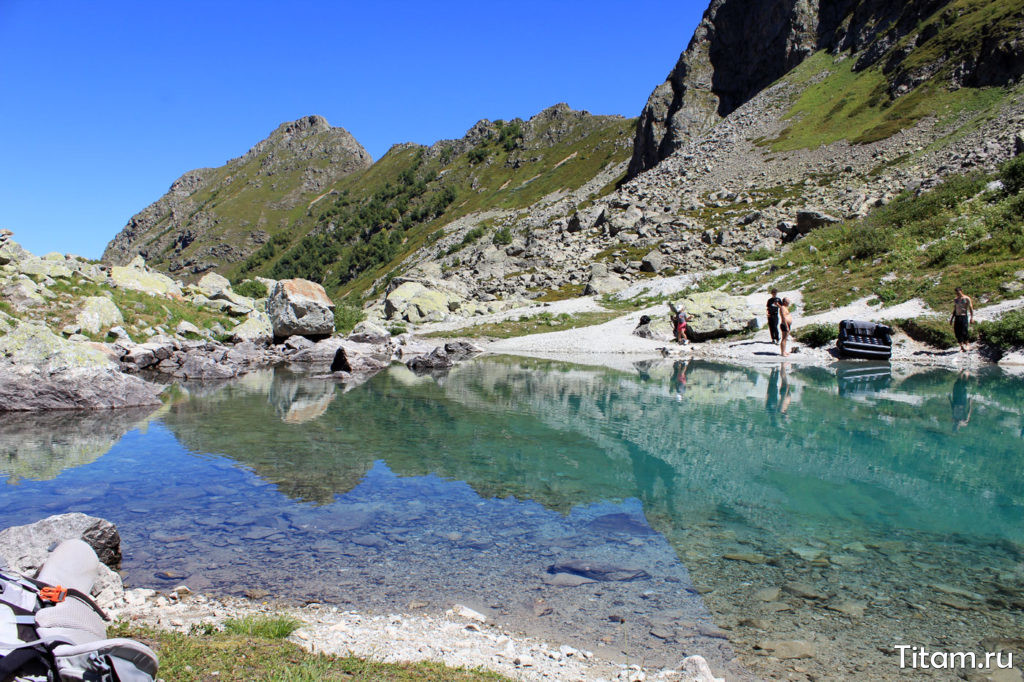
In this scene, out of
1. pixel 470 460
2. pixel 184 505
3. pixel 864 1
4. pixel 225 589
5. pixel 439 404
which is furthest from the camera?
pixel 864 1

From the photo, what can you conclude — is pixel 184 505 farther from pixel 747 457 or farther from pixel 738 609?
pixel 747 457

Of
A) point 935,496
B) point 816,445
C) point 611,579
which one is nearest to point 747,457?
point 816,445

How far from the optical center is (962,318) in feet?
74.4

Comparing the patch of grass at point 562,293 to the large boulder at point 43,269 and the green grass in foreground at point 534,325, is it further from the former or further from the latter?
the large boulder at point 43,269

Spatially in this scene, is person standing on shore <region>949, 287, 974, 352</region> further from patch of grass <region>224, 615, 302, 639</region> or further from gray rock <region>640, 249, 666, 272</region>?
gray rock <region>640, 249, 666, 272</region>

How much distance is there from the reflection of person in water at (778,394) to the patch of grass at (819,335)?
583 centimetres

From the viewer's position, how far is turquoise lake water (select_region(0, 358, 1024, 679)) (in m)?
5.32

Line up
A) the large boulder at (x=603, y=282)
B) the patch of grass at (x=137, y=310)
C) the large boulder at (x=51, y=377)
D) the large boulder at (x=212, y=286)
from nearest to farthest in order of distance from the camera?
the large boulder at (x=51, y=377) → the patch of grass at (x=137, y=310) → the large boulder at (x=212, y=286) → the large boulder at (x=603, y=282)

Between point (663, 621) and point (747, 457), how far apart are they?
6.63m

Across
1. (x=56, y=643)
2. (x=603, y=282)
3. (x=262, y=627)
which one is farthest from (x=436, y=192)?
(x=56, y=643)

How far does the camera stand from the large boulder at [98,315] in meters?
25.2

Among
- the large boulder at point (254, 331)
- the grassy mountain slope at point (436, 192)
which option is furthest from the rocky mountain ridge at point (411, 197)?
the large boulder at point (254, 331)

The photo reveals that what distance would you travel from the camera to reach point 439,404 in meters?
17.8

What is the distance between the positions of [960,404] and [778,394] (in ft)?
14.9
